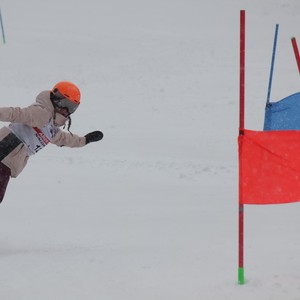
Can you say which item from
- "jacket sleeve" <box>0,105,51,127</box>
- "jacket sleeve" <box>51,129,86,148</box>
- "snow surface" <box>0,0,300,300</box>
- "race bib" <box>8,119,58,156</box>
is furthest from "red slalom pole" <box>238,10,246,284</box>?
"jacket sleeve" <box>51,129,86,148</box>

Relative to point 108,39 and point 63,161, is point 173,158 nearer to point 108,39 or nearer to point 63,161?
point 63,161

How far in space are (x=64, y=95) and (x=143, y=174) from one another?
3950 mm

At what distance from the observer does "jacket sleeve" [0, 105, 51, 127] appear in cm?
416

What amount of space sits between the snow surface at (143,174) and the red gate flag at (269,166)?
26.8 inches

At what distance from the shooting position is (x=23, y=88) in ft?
46.4

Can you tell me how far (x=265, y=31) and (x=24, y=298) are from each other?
1952 cm

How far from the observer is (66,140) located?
518 centimetres

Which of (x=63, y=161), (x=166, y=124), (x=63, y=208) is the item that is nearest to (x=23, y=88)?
(x=166, y=124)

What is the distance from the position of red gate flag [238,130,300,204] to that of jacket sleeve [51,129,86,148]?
7.18 feet

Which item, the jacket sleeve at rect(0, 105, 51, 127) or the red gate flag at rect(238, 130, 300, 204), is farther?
the jacket sleeve at rect(0, 105, 51, 127)

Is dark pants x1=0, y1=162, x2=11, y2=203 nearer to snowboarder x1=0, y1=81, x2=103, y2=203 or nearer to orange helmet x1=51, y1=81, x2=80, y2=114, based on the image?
snowboarder x1=0, y1=81, x2=103, y2=203

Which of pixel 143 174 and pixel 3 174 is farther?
pixel 143 174

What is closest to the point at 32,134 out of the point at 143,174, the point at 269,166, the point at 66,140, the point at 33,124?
the point at 33,124

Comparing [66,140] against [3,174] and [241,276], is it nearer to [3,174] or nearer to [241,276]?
[3,174]
